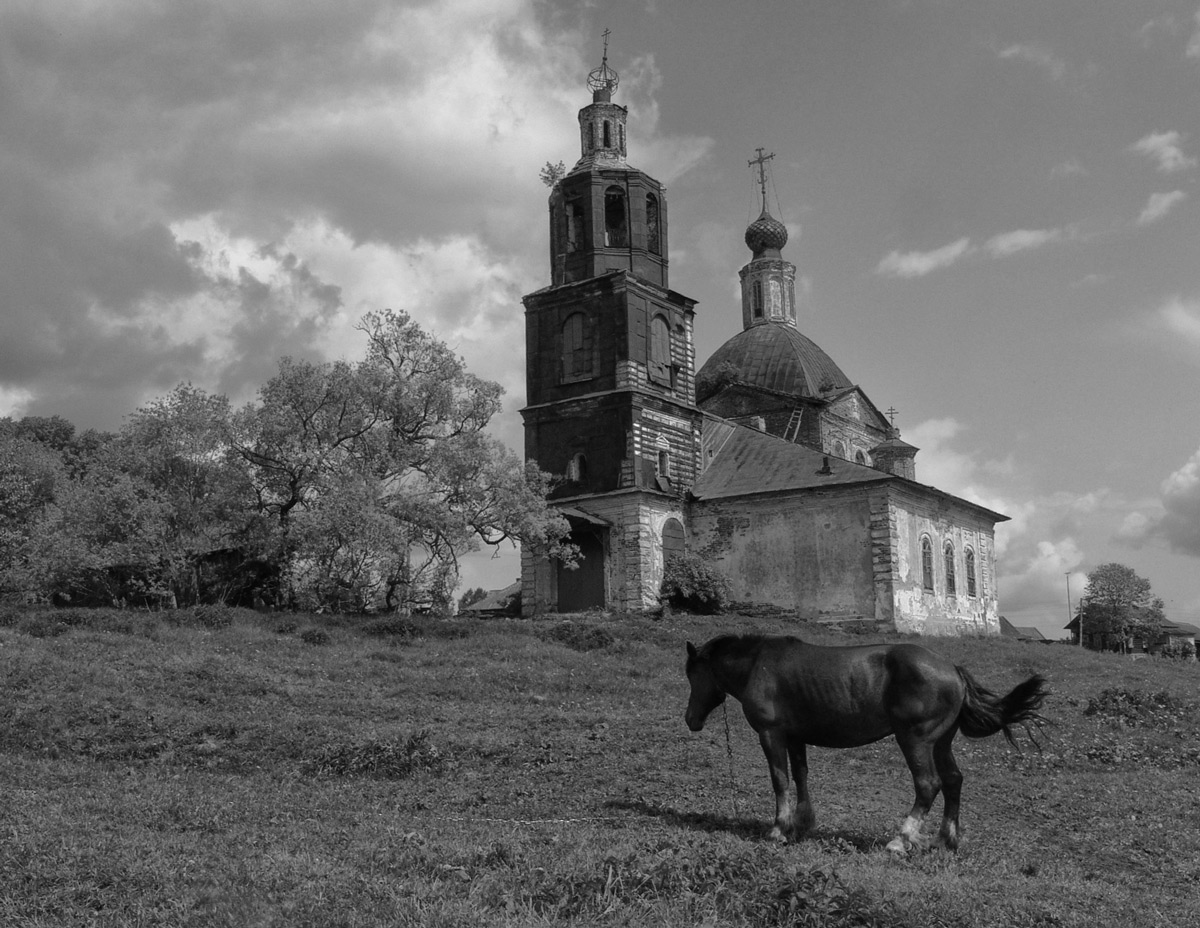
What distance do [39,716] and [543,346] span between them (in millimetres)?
26569

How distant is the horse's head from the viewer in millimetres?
11070

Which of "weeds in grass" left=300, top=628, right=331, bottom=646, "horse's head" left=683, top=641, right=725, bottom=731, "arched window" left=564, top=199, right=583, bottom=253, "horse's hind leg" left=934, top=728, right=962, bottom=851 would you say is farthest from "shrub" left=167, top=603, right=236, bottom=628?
"arched window" left=564, top=199, right=583, bottom=253

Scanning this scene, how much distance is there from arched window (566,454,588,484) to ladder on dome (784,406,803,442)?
15094 millimetres

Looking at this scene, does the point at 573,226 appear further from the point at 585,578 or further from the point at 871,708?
the point at 871,708

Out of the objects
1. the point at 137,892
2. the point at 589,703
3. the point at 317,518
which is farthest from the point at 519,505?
the point at 137,892

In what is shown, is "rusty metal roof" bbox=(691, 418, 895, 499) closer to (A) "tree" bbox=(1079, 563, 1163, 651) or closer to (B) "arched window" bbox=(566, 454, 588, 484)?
(B) "arched window" bbox=(566, 454, 588, 484)

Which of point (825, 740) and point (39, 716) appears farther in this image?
point (39, 716)

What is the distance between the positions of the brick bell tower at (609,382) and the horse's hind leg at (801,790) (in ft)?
85.9

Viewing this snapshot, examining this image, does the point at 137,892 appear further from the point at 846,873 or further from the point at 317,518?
the point at 317,518

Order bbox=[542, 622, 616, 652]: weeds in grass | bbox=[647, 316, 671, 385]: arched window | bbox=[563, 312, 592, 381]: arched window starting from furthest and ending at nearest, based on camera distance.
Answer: bbox=[647, 316, 671, 385]: arched window
bbox=[563, 312, 592, 381]: arched window
bbox=[542, 622, 616, 652]: weeds in grass

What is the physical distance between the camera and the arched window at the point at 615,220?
40.7m

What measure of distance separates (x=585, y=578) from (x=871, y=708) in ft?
92.3

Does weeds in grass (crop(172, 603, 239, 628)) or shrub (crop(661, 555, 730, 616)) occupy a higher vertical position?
shrub (crop(661, 555, 730, 616))

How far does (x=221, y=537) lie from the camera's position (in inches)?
1176
